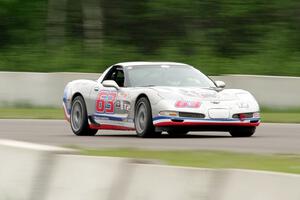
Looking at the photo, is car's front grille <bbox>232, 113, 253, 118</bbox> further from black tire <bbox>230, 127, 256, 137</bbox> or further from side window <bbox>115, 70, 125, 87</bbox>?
side window <bbox>115, 70, 125, 87</bbox>

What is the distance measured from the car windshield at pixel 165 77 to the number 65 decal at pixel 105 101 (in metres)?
0.43

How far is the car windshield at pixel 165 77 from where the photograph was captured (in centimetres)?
1630

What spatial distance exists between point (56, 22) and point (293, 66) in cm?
994

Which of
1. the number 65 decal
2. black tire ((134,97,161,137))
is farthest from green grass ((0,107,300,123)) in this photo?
black tire ((134,97,161,137))

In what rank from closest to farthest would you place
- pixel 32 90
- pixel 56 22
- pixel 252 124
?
pixel 252 124 → pixel 32 90 → pixel 56 22

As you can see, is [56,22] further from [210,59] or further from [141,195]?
[141,195]

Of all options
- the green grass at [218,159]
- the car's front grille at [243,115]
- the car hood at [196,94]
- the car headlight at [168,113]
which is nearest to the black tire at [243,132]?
the car's front grille at [243,115]

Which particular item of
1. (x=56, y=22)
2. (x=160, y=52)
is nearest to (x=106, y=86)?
(x=160, y=52)

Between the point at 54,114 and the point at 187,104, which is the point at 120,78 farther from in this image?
the point at 54,114

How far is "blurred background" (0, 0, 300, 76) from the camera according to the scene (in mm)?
31500

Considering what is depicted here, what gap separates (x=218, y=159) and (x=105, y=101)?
6.06 metres

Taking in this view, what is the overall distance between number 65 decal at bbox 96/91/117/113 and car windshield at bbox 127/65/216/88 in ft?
1.42

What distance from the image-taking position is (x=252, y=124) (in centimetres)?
1570

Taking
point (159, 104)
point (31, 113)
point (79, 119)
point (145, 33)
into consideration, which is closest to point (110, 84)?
point (159, 104)
